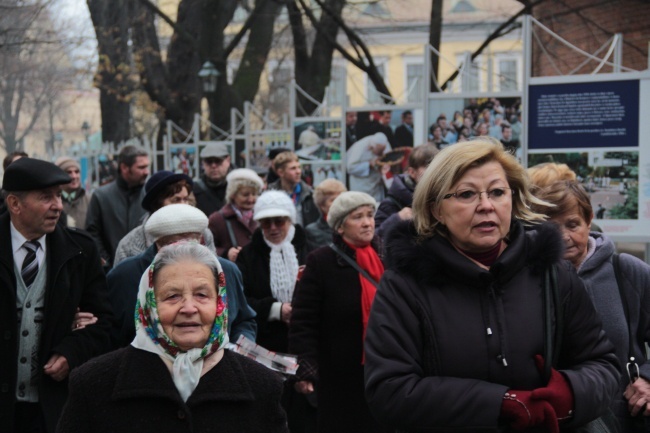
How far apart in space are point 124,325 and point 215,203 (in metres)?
4.59

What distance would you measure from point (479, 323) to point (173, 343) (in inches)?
42.0

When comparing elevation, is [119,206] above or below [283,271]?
above

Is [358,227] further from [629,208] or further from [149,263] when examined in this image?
[629,208]

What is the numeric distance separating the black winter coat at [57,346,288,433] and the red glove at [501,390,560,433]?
86cm

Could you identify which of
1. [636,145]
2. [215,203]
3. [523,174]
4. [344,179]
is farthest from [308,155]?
[523,174]

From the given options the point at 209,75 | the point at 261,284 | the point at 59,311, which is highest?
the point at 209,75

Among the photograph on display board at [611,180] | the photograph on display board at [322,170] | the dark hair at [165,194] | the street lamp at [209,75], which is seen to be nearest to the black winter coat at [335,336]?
the dark hair at [165,194]

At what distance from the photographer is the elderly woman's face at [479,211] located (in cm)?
344

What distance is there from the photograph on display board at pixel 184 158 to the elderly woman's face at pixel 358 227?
13424 mm

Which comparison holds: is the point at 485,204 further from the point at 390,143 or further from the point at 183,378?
the point at 390,143

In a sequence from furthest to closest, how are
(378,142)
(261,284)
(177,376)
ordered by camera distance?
1. (378,142)
2. (261,284)
3. (177,376)

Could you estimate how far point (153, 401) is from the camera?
11.1ft

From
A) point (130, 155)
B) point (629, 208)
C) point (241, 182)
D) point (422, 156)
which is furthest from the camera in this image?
point (130, 155)

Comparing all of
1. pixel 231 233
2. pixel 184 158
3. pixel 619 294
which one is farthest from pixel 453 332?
pixel 184 158
